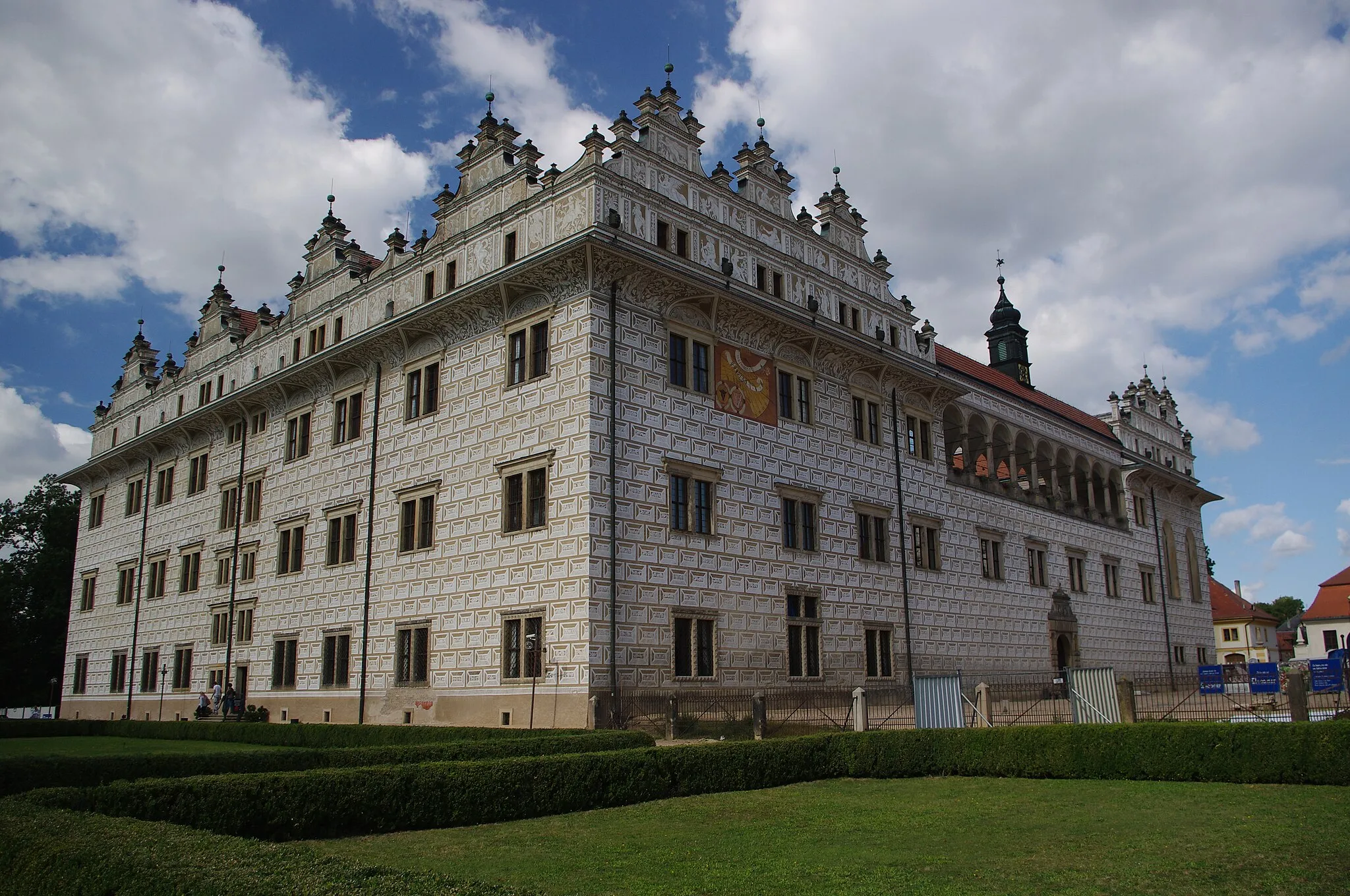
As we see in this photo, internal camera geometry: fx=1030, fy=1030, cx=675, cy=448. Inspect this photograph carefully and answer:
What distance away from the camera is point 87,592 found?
1923 inches

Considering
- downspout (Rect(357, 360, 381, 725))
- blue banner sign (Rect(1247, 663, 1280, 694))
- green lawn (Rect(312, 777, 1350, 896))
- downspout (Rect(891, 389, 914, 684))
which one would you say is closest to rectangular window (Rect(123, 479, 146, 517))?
downspout (Rect(357, 360, 381, 725))

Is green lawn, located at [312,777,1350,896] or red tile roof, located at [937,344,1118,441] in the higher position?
red tile roof, located at [937,344,1118,441]

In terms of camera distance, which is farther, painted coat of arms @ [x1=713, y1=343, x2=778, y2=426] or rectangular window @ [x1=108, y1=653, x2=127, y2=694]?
rectangular window @ [x1=108, y1=653, x2=127, y2=694]

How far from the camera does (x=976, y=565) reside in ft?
127

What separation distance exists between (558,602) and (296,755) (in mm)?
8859

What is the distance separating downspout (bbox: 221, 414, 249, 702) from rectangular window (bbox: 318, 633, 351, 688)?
579 cm

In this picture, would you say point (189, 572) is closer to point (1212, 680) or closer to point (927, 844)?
point (1212, 680)

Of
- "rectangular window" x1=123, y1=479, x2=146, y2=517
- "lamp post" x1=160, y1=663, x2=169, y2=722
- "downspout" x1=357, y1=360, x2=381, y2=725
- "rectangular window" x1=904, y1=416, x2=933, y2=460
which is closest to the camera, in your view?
"downspout" x1=357, y1=360, x2=381, y2=725

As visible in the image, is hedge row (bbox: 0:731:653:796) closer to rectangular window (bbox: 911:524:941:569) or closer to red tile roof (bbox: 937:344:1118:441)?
rectangular window (bbox: 911:524:941:569)

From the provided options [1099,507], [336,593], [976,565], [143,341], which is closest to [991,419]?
[976,565]

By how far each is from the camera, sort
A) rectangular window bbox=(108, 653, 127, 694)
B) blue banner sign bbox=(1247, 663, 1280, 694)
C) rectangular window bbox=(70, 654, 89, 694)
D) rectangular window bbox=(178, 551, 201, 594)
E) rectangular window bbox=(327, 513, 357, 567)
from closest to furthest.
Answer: blue banner sign bbox=(1247, 663, 1280, 694)
rectangular window bbox=(327, 513, 357, 567)
rectangular window bbox=(178, 551, 201, 594)
rectangular window bbox=(108, 653, 127, 694)
rectangular window bbox=(70, 654, 89, 694)

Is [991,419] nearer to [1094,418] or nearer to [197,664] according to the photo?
[1094,418]

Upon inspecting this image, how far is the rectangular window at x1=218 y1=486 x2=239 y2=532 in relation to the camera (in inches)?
1538

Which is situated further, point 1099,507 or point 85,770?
point 1099,507
